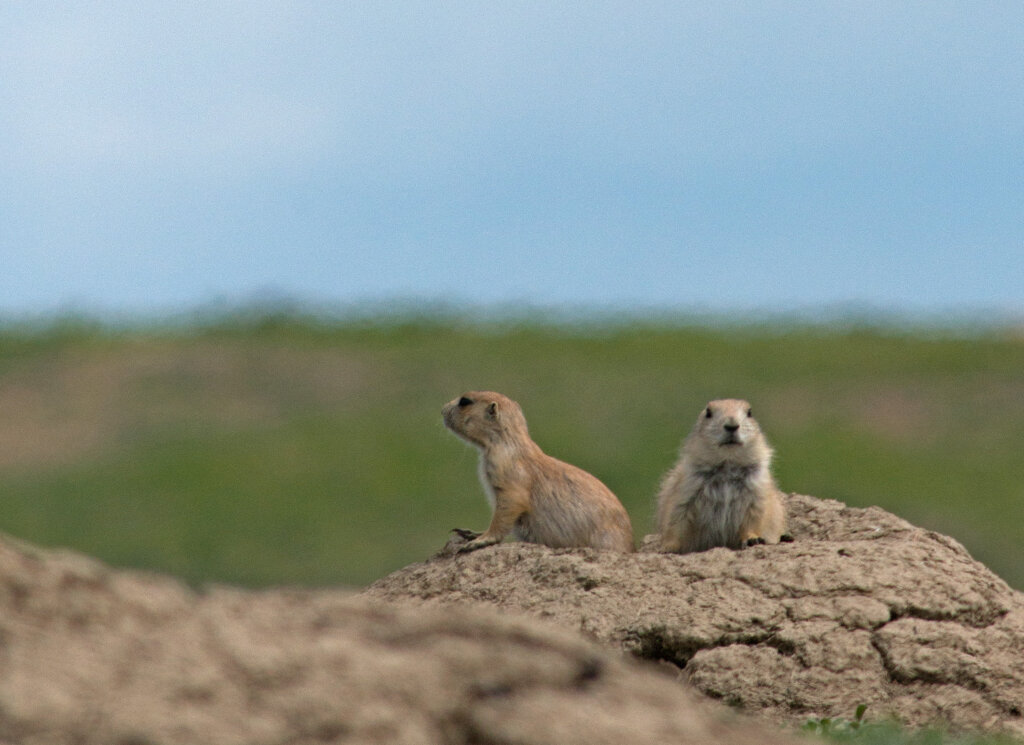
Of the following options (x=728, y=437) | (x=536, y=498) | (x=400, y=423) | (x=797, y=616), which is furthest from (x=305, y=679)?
(x=400, y=423)

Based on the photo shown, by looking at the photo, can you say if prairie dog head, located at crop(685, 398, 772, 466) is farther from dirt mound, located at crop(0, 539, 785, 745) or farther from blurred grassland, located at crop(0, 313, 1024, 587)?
blurred grassland, located at crop(0, 313, 1024, 587)

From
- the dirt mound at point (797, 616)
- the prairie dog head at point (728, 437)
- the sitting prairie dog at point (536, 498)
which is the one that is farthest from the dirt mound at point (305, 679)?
the prairie dog head at point (728, 437)

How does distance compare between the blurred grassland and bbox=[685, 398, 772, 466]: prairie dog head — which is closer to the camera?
bbox=[685, 398, 772, 466]: prairie dog head

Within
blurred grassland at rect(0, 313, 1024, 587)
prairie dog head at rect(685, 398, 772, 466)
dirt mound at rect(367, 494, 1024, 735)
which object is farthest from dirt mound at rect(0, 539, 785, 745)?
blurred grassland at rect(0, 313, 1024, 587)

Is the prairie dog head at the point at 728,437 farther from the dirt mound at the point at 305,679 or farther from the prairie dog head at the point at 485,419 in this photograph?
the dirt mound at the point at 305,679

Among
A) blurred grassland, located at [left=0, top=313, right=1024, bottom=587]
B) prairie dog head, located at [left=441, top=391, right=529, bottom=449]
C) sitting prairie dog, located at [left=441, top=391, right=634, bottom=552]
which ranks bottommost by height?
blurred grassland, located at [left=0, top=313, right=1024, bottom=587]

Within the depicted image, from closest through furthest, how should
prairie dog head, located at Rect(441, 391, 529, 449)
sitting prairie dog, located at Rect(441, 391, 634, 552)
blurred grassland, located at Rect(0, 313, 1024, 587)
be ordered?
1. sitting prairie dog, located at Rect(441, 391, 634, 552)
2. prairie dog head, located at Rect(441, 391, 529, 449)
3. blurred grassland, located at Rect(0, 313, 1024, 587)

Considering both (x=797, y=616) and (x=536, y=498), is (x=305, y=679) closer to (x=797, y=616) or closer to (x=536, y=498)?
(x=797, y=616)

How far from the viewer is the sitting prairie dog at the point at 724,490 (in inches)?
335

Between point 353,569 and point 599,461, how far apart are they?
5064 millimetres

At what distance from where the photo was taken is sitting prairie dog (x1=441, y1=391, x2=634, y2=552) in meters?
8.42

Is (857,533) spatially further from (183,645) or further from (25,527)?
(25,527)

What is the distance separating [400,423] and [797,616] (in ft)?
60.4

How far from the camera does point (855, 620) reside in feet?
25.0
